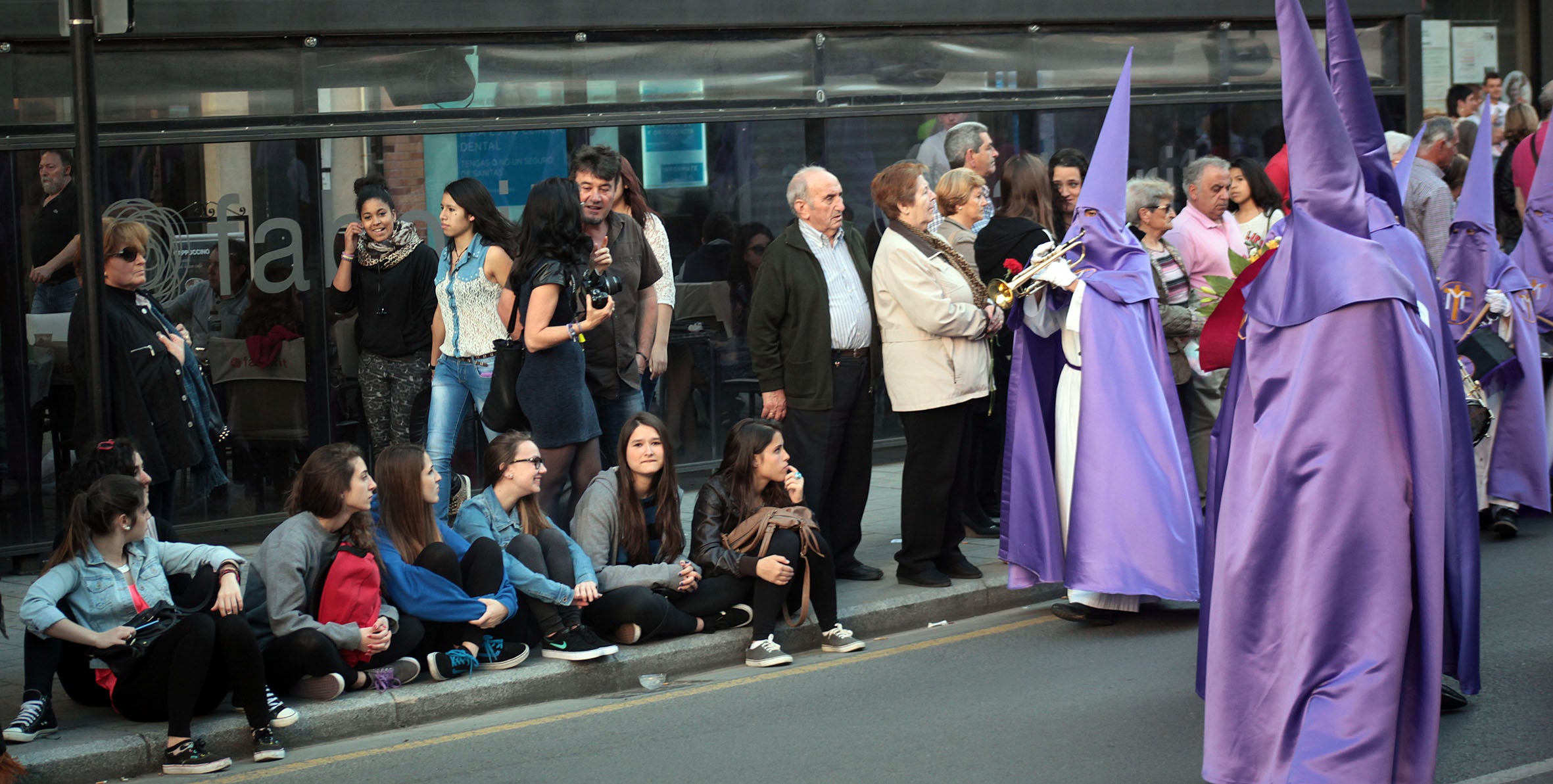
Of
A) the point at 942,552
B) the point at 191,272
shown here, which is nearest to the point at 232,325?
the point at 191,272

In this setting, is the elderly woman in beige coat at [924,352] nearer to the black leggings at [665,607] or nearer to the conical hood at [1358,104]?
the black leggings at [665,607]

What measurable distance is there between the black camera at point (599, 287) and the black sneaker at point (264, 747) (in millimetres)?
2735

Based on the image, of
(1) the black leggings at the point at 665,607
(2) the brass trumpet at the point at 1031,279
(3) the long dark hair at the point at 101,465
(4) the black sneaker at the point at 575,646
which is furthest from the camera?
(2) the brass trumpet at the point at 1031,279

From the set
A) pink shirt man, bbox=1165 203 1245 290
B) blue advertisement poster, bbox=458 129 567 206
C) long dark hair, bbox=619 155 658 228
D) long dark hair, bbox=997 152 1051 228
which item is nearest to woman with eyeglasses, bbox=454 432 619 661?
long dark hair, bbox=619 155 658 228

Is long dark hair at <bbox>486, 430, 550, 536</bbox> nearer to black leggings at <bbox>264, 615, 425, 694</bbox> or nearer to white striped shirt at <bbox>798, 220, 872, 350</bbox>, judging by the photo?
black leggings at <bbox>264, 615, 425, 694</bbox>

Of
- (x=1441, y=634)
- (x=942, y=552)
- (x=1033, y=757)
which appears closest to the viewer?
(x=1441, y=634)

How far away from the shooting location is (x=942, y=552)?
841 cm

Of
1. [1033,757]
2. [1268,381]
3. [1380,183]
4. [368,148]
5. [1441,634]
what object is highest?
[368,148]

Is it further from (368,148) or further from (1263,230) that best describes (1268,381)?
(368,148)

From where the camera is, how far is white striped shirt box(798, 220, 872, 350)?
8.30 metres

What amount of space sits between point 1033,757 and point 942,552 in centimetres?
278

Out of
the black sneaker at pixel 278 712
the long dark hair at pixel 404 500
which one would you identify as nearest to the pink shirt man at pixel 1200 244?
the long dark hair at pixel 404 500

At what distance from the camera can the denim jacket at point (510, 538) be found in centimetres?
694

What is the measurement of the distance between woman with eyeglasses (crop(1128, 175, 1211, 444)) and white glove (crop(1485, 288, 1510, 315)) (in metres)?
1.58
